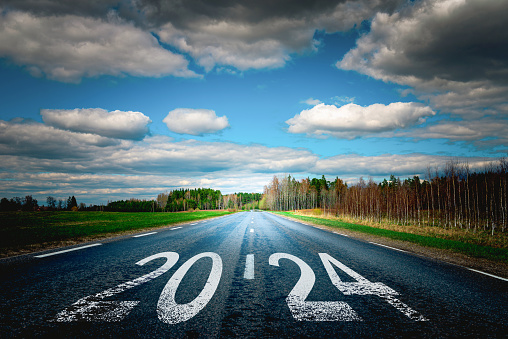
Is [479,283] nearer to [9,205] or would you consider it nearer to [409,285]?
[409,285]

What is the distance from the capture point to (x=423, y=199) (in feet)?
147

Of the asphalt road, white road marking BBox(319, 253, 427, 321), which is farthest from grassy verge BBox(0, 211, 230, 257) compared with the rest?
white road marking BBox(319, 253, 427, 321)

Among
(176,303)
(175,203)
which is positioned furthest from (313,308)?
(175,203)

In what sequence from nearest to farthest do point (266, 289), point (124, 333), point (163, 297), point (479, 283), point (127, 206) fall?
point (124, 333), point (163, 297), point (266, 289), point (479, 283), point (127, 206)

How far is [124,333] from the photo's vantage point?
235 centimetres

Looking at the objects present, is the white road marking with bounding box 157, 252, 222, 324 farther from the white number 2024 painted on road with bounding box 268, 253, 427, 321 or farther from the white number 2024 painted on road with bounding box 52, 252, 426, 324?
the white number 2024 painted on road with bounding box 268, 253, 427, 321

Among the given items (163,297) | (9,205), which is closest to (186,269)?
(163,297)

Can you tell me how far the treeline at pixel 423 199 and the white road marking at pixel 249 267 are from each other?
25504 millimetres

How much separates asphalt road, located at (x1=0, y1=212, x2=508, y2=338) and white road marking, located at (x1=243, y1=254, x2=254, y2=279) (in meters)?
0.02

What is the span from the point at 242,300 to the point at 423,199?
2086 inches

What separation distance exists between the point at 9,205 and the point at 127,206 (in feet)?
206

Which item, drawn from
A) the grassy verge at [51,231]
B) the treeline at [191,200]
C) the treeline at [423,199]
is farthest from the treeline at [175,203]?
the grassy verge at [51,231]

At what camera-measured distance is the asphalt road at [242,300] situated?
8.18ft

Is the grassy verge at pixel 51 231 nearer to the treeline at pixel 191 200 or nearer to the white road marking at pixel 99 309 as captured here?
the white road marking at pixel 99 309
